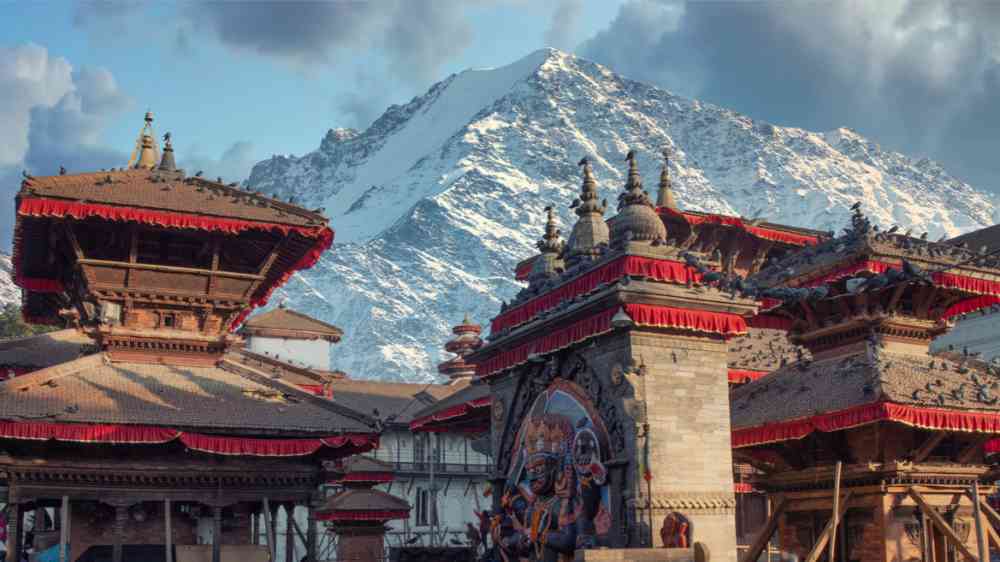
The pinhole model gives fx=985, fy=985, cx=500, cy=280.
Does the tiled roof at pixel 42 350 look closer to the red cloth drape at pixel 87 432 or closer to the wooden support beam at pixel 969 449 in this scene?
the red cloth drape at pixel 87 432

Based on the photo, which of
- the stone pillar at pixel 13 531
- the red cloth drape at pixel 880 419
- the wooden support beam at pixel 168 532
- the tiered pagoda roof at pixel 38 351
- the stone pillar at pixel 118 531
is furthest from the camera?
the tiered pagoda roof at pixel 38 351

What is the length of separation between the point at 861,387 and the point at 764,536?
3.42 meters

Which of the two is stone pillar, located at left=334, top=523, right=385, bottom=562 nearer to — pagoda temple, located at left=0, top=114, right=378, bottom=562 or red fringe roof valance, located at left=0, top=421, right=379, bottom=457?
pagoda temple, located at left=0, top=114, right=378, bottom=562

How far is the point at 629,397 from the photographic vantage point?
15953mm

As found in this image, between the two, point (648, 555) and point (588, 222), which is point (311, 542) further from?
point (648, 555)

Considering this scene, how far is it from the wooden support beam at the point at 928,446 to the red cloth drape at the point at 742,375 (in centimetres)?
656

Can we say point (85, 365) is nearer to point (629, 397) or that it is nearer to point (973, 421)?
point (629, 397)

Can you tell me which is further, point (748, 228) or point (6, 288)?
point (6, 288)

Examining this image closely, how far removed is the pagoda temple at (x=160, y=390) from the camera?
21.1 metres

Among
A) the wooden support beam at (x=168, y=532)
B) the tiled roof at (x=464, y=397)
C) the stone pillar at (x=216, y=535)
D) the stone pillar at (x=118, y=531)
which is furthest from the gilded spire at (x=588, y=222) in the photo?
the stone pillar at (x=118, y=531)

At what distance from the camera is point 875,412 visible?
17.4 meters

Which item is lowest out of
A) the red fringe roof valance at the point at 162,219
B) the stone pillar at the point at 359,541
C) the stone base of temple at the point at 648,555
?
the stone pillar at the point at 359,541

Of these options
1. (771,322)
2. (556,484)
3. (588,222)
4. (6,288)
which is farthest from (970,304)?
(6,288)

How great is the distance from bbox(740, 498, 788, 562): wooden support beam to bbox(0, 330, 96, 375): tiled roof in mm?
20334
